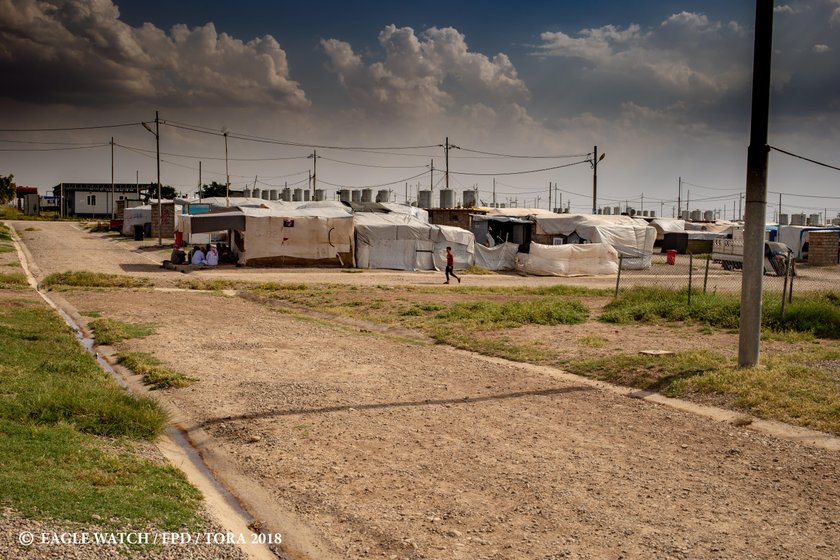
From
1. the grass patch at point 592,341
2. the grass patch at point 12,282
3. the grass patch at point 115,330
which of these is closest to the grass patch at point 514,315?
the grass patch at point 592,341

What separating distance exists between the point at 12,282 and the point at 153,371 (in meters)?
14.8

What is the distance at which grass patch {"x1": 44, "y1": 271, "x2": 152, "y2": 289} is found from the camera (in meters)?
24.3

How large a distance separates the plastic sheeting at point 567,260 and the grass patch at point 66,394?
25.1 meters

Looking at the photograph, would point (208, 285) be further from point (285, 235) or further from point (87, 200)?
point (87, 200)

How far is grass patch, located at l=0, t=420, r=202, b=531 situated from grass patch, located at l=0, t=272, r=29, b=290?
16.7m

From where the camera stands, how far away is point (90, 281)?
24.7 meters

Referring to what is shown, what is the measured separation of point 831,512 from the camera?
631cm

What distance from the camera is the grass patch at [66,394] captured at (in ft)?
25.8

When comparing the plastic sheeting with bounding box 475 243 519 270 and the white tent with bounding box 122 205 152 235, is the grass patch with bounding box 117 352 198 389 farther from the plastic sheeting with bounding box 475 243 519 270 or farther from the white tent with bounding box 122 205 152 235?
the white tent with bounding box 122 205 152 235

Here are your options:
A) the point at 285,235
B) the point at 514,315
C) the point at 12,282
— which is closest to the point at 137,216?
the point at 285,235

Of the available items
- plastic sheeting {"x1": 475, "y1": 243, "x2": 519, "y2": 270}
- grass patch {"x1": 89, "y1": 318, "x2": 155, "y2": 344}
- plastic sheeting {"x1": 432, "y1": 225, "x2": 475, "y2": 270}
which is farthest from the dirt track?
plastic sheeting {"x1": 475, "y1": 243, "x2": 519, "y2": 270}

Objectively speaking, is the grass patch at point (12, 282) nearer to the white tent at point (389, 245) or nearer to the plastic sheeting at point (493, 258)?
the white tent at point (389, 245)

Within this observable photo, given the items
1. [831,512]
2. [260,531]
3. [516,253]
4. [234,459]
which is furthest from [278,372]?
[516,253]

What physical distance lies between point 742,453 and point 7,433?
6.88m
